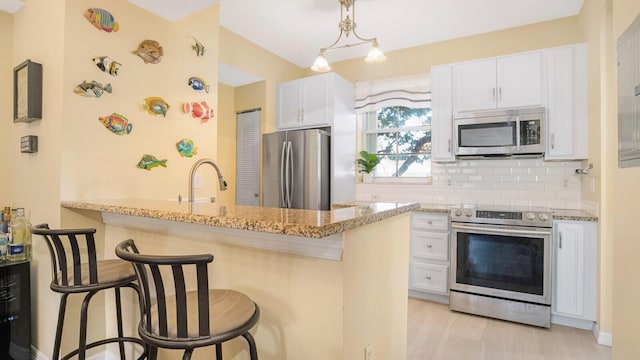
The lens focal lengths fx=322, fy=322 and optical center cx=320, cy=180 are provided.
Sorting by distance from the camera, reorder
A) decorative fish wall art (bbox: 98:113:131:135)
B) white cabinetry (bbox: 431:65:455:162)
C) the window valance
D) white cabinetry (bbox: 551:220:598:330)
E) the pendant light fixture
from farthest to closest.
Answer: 1. the window valance
2. white cabinetry (bbox: 431:65:455:162)
3. the pendant light fixture
4. white cabinetry (bbox: 551:220:598:330)
5. decorative fish wall art (bbox: 98:113:131:135)

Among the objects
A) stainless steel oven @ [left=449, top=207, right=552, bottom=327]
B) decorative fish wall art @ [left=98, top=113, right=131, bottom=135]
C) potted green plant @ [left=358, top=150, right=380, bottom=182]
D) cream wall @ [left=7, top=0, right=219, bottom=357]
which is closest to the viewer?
cream wall @ [left=7, top=0, right=219, bottom=357]

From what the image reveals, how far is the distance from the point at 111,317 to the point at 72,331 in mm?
197

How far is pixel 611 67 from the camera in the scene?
2422 millimetres

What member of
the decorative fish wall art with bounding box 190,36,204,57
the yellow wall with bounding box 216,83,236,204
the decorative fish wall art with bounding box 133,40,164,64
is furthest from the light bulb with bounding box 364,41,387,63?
the yellow wall with bounding box 216,83,236,204

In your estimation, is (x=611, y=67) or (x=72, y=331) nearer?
(x=72, y=331)

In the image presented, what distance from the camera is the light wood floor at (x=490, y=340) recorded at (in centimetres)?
225

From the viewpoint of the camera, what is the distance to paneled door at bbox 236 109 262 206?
14.4 feet

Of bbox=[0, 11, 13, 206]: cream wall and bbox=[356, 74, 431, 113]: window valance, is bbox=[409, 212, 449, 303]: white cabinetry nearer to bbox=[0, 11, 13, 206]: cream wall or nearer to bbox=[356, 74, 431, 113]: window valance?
bbox=[356, 74, 431, 113]: window valance

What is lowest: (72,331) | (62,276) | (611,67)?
(72,331)

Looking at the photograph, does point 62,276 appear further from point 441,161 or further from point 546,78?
point 546,78

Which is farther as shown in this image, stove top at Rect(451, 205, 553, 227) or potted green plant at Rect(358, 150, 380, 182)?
potted green plant at Rect(358, 150, 380, 182)

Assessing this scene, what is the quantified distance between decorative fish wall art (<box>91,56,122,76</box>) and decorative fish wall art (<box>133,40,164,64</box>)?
17 centimetres

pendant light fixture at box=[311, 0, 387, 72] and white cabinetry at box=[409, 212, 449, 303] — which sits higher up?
pendant light fixture at box=[311, 0, 387, 72]

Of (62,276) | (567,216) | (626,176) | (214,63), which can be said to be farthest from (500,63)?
(62,276)
